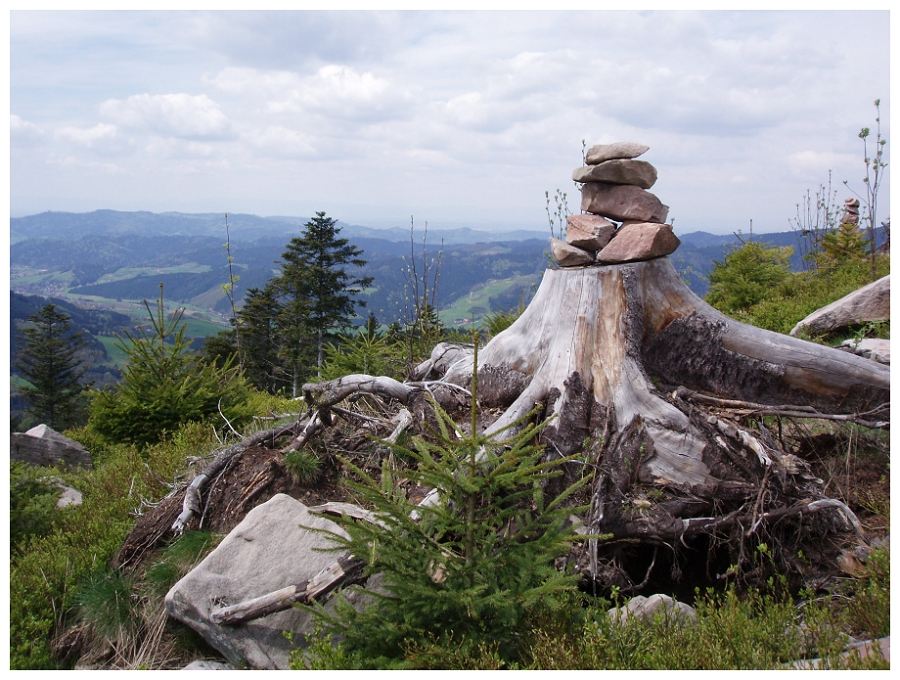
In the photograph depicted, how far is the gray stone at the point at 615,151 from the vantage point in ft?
23.8

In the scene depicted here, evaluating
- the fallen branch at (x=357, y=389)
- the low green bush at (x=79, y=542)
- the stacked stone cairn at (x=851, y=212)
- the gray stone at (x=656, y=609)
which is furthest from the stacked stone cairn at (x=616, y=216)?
the stacked stone cairn at (x=851, y=212)

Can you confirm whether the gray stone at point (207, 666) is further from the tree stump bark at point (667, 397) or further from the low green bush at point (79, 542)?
the tree stump bark at point (667, 397)

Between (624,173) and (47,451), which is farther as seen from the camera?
(47,451)

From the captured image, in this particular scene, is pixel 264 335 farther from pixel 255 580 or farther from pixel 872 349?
pixel 255 580

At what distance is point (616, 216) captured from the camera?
7719 millimetres

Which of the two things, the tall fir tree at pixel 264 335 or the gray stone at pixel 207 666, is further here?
the tall fir tree at pixel 264 335

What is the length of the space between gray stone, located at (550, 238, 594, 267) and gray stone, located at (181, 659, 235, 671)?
5.51 meters

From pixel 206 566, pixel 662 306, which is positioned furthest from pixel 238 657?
pixel 662 306

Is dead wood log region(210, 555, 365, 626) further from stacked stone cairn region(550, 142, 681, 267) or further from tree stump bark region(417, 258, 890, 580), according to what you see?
stacked stone cairn region(550, 142, 681, 267)

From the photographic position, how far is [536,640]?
4.30m

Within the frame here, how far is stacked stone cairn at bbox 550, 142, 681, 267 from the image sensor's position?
24.1 feet

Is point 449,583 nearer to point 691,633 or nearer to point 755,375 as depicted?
point 691,633

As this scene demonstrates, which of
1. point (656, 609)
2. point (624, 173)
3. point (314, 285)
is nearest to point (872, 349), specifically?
point (624, 173)

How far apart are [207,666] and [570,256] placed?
5.66 metres
